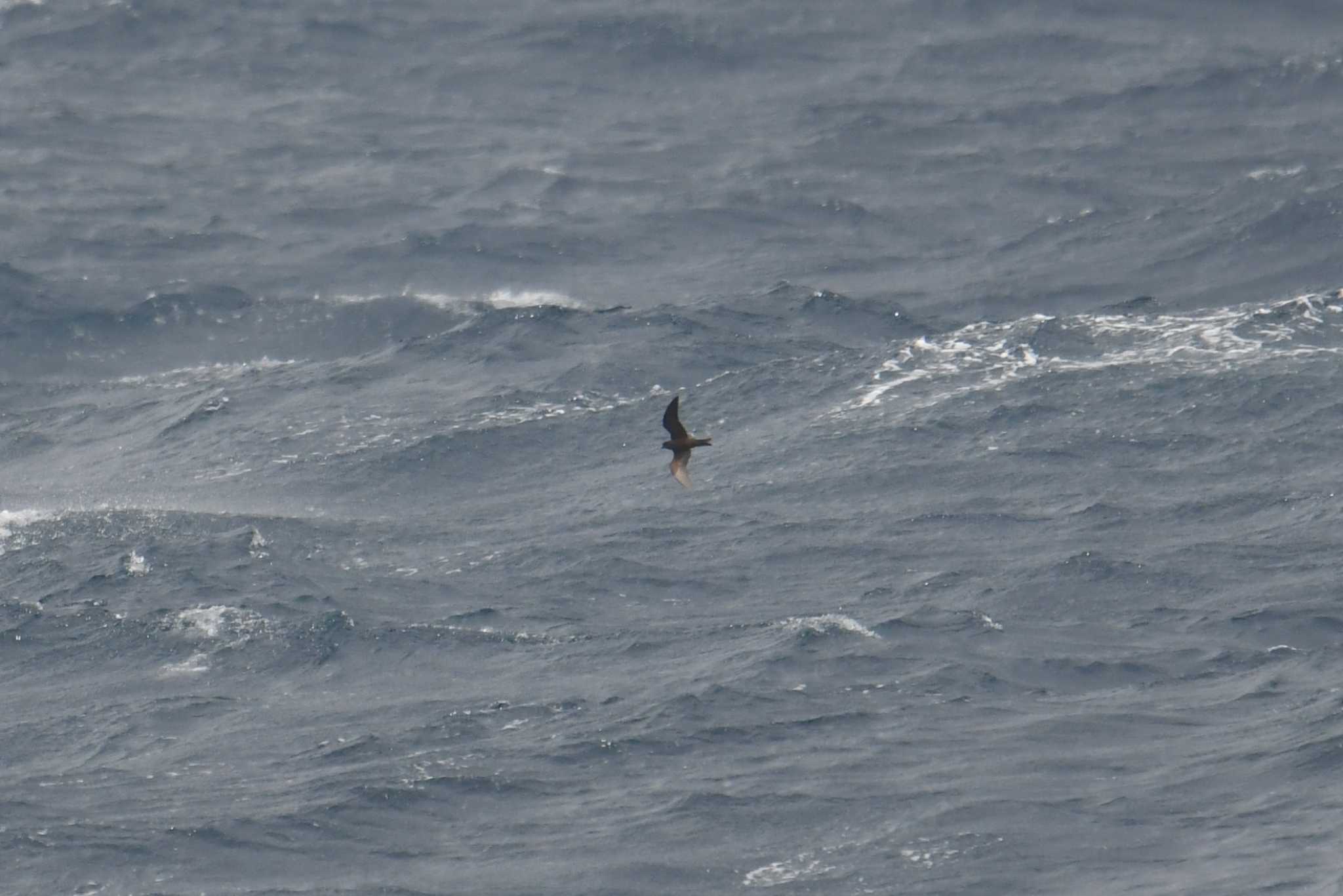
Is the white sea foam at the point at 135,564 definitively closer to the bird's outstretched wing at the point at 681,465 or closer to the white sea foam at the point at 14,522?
the white sea foam at the point at 14,522

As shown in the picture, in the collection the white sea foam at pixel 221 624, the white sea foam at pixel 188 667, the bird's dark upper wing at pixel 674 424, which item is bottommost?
the white sea foam at pixel 188 667

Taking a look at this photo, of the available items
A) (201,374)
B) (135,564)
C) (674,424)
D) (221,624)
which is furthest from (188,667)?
(201,374)

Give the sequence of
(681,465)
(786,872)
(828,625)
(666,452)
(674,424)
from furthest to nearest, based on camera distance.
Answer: (666,452) → (828,625) → (786,872) → (681,465) → (674,424)

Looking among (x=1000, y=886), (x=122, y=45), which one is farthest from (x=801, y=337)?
(x=122, y=45)

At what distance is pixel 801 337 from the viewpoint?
74438 millimetres

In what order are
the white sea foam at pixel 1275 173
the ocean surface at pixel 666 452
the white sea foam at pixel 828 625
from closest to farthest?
1. the ocean surface at pixel 666 452
2. the white sea foam at pixel 828 625
3. the white sea foam at pixel 1275 173

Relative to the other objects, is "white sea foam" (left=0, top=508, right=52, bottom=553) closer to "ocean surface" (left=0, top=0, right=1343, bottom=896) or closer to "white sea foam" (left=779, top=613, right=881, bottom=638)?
Answer: "ocean surface" (left=0, top=0, right=1343, bottom=896)

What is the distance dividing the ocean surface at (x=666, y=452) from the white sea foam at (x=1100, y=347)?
0.18 m

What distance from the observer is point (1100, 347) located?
72.0 meters

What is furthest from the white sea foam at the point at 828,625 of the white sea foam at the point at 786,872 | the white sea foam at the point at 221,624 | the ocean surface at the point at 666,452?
the white sea foam at the point at 221,624

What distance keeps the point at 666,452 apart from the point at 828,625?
419 inches

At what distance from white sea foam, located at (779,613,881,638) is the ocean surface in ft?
0.52

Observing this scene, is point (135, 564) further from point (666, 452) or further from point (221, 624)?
point (666, 452)

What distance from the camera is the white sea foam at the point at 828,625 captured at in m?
60.0
